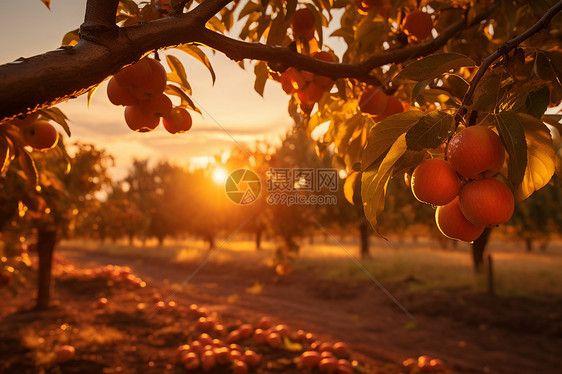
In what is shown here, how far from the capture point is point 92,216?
9156 millimetres

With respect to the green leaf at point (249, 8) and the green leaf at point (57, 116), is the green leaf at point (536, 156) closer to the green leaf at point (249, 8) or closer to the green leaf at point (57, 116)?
the green leaf at point (249, 8)

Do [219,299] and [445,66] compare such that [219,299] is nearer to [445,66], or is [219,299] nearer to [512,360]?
[512,360]

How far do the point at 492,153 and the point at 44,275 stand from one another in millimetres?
9038

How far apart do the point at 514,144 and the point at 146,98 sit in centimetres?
109

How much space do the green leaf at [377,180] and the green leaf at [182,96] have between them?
0.75 m

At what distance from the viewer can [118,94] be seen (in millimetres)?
1247

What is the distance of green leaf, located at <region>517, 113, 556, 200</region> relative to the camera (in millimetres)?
891

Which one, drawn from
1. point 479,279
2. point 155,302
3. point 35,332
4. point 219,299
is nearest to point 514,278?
point 479,279

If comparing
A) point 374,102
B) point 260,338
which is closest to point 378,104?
point 374,102

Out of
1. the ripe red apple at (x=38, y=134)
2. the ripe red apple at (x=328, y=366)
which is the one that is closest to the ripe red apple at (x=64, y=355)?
the ripe red apple at (x=328, y=366)

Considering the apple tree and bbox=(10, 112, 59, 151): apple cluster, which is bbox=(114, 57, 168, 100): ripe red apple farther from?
bbox=(10, 112, 59, 151): apple cluster

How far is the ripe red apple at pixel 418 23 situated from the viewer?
182 centimetres

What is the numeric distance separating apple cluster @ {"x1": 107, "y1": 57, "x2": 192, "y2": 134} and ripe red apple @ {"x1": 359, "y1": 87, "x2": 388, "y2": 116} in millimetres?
755
